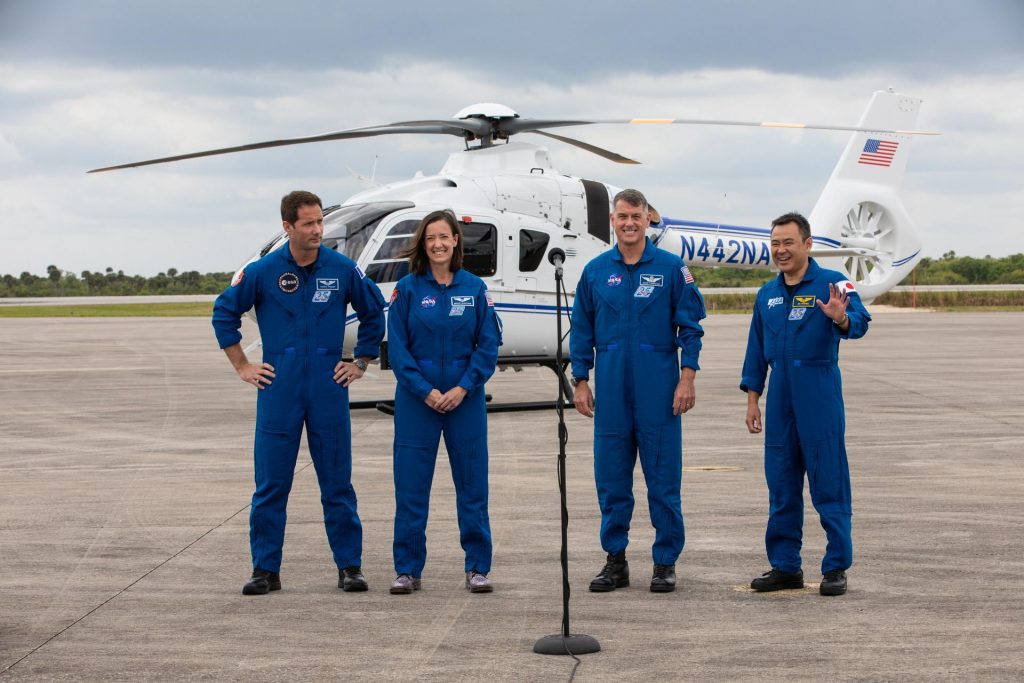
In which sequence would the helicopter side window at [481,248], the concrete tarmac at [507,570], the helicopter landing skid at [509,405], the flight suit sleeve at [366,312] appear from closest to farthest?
the concrete tarmac at [507,570] < the flight suit sleeve at [366,312] < the helicopter side window at [481,248] < the helicopter landing skid at [509,405]

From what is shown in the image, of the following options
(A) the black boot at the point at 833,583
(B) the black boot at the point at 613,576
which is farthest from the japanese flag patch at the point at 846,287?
(B) the black boot at the point at 613,576

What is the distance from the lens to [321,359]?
6.28m

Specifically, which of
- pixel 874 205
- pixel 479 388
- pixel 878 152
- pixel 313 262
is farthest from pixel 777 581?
pixel 878 152

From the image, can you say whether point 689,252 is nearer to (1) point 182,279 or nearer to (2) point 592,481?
(2) point 592,481

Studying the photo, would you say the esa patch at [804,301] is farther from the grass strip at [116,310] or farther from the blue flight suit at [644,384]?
the grass strip at [116,310]

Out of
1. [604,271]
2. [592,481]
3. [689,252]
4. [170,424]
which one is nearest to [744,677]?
[604,271]

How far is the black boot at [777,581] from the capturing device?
611 centimetres

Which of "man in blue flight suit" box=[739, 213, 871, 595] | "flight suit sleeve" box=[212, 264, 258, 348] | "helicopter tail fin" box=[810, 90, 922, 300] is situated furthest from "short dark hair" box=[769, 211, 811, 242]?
"helicopter tail fin" box=[810, 90, 922, 300]

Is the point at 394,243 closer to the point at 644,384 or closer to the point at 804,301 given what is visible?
the point at 644,384

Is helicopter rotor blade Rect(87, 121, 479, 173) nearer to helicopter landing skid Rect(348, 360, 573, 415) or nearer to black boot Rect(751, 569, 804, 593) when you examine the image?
helicopter landing skid Rect(348, 360, 573, 415)

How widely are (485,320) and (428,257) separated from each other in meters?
0.44

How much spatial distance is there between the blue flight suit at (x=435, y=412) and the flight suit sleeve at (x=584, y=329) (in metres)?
0.47

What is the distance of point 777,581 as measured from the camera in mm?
6137

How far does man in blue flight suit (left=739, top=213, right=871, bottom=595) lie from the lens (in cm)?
611
